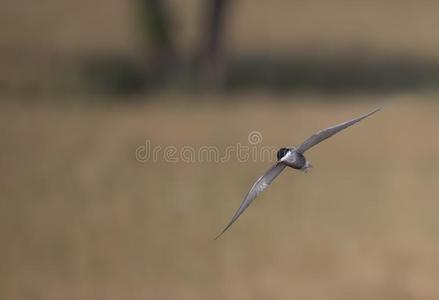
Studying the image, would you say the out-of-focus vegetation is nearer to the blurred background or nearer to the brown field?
the blurred background

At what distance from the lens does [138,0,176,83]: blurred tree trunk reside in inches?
833

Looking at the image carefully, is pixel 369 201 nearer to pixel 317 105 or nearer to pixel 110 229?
pixel 110 229

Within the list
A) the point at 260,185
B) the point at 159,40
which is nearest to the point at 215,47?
the point at 159,40

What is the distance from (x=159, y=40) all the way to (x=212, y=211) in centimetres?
868

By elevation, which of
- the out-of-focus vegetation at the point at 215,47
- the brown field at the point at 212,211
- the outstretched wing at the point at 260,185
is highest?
the outstretched wing at the point at 260,185

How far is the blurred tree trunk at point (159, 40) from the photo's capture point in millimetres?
21156

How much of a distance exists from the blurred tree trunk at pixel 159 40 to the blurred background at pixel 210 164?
0.03m

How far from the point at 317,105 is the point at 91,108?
296cm

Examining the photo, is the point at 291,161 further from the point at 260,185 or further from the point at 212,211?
the point at 212,211

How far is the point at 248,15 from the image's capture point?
95.0 ft

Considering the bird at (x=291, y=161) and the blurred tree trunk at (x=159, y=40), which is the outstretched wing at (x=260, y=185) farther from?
the blurred tree trunk at (x=159, y=40)

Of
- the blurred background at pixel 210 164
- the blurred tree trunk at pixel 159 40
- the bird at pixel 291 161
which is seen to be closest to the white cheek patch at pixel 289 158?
the bird at pixel 291 161

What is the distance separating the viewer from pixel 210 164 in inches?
595

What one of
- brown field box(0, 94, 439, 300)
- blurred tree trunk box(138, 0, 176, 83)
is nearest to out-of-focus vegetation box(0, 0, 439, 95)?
blurred tree trunk box(138, 0, 176, 83)
